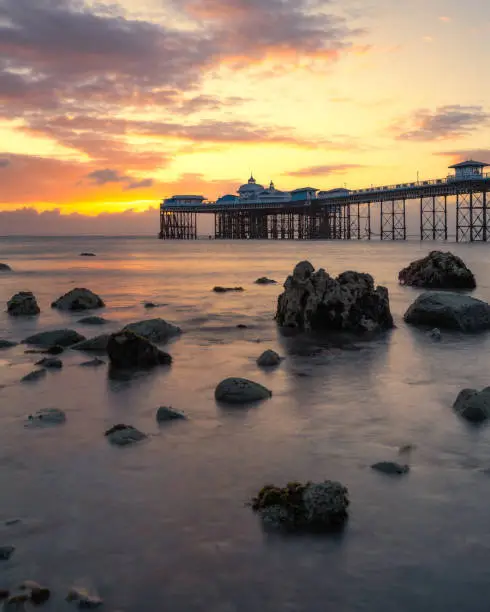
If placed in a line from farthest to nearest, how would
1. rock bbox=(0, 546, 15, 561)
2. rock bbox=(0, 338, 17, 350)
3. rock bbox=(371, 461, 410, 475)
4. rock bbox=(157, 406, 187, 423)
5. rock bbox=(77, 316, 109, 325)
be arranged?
rock bbox=(77, 316, 109, 325) → rock bbox=(0, 338, 17, 350) → rock bbox=(157, 406, 187, 423) → rock bbox=(371, 461, 410, 475) → rock bbox=(0, 546, 15, 561)

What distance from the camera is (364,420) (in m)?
8.91

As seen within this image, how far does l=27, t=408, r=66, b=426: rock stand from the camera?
29.1 ft

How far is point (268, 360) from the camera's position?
12852 mm

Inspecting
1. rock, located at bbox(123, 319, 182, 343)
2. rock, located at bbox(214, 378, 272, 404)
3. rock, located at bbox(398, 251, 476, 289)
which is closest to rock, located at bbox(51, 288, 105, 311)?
rock, located at bbox(123, 319, 182, 343)

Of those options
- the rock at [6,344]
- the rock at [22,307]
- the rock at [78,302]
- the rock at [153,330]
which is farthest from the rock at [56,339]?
the rock at [78,302]

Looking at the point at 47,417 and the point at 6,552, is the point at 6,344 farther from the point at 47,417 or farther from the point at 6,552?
the point at 6,552

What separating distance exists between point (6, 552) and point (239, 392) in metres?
5.03

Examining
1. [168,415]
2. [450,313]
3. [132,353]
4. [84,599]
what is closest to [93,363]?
[132,353]

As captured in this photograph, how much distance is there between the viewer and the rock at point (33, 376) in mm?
11363

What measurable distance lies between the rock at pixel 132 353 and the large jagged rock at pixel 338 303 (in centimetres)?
551

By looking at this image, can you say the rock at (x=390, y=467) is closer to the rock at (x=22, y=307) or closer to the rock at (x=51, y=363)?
the rock at (x=51, y=363)

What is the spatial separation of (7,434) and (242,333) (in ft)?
30.7

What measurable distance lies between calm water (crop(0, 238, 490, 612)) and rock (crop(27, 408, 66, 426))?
13 centimetres

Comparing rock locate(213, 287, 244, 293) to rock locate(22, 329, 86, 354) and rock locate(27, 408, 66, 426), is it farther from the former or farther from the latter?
rock locate(27, 408, 66, 426)
